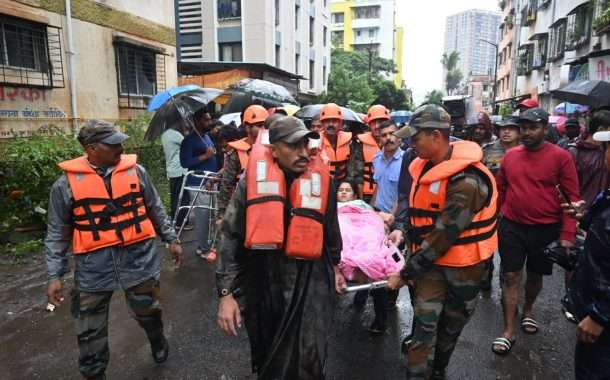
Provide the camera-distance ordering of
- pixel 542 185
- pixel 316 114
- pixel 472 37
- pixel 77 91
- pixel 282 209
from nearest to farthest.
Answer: pixel 282 209
pixel 542 185
pixel 316 114
pixel 77 91
pixel 472 37

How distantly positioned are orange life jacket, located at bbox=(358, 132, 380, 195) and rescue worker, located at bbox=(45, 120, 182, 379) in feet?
8.70

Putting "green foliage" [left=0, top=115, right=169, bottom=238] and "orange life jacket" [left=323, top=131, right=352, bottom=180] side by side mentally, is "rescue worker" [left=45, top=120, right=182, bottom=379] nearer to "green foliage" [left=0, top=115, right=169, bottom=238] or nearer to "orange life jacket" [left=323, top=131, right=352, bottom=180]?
"orange life jacket" [left=323, top=131, right=352, bottom=180]

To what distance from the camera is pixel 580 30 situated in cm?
1545

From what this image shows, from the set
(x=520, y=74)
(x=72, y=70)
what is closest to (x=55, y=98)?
(x=72, y=70)

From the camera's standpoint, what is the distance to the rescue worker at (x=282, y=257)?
7.37 feet

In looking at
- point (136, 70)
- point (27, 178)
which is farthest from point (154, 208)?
point (136, 70)

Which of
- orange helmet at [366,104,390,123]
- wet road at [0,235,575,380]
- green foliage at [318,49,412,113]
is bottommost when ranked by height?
wet road at [0,235,575,380]

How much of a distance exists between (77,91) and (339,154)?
7.50 metres

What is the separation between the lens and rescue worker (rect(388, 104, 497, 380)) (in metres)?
2.54

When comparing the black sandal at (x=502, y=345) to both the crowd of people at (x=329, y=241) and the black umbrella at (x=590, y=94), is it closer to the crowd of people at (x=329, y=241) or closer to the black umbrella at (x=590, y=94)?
the crowd of people at (x=329, y=241)

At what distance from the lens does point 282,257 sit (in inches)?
94.5

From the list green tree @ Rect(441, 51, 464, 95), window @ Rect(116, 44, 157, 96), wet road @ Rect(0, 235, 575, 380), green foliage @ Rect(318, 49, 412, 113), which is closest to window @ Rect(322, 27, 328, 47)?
green foliage @ Rect(318, 49, 412, 113)

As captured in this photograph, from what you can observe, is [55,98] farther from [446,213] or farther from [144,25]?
[446,213]

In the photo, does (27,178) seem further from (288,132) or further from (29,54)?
(288,132)
